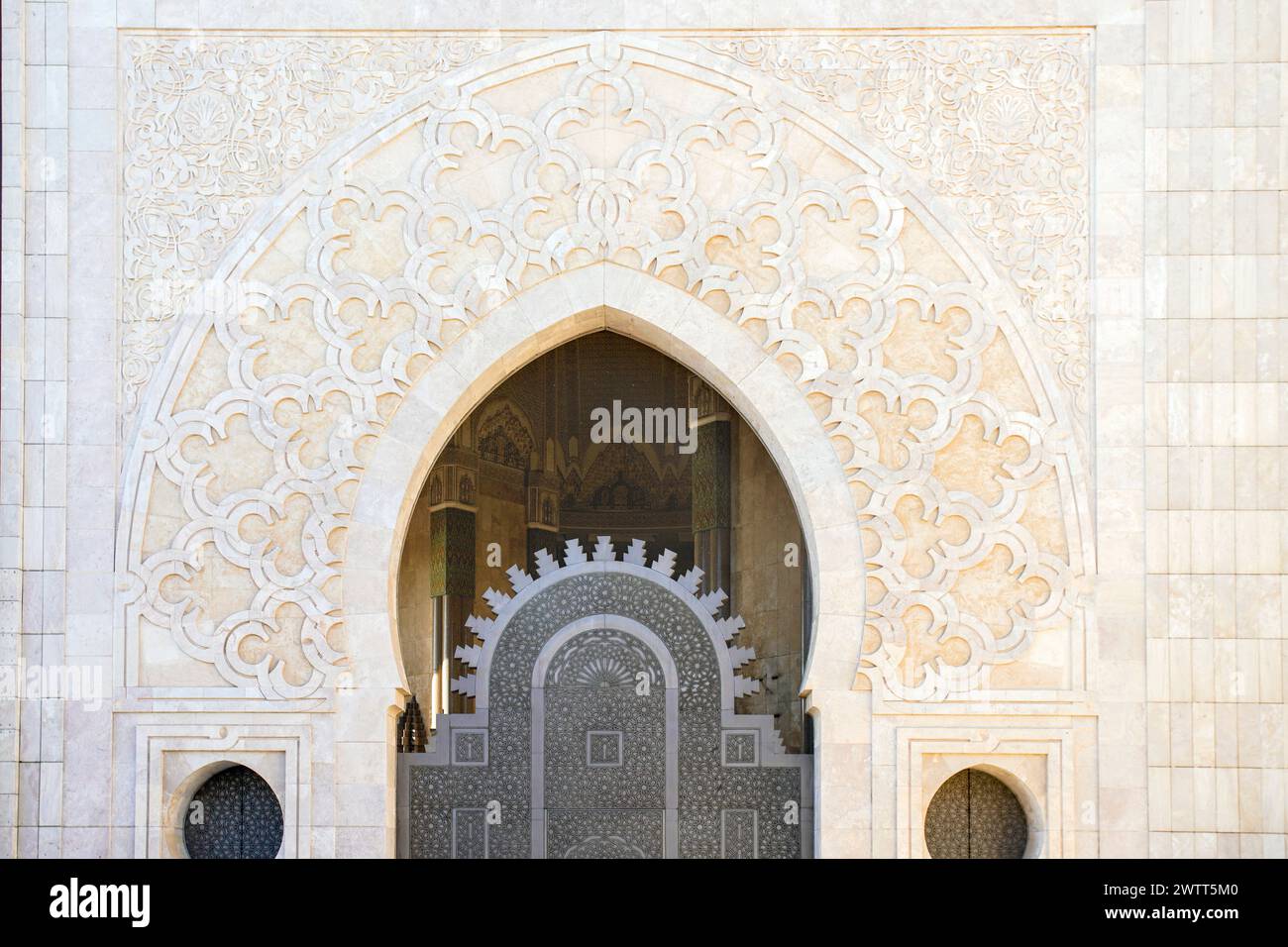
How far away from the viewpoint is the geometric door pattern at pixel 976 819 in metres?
7.41

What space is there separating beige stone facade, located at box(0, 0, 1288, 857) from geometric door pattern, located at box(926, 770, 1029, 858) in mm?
141

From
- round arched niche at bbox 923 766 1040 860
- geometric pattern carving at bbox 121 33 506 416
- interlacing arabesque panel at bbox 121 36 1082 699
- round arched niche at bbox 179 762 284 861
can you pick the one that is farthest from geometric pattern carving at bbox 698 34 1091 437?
round arched niche at bbox 179 762 284 861

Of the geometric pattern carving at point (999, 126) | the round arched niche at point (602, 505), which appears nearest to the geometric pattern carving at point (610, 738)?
the round arched niche at point (602, 505)

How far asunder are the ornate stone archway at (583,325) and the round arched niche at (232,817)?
1.23 feet

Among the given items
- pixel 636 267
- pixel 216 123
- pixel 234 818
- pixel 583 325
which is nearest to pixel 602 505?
pixel 583 325

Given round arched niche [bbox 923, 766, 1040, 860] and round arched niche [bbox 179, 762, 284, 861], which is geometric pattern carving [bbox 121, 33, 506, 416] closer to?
round arched niche [bbox 179, 762, 284, 861]

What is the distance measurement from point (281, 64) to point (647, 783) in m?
3.46

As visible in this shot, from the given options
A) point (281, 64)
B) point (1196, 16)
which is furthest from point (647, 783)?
point (1196, 16)

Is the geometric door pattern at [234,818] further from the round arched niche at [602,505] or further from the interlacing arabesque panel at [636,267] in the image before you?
the round arched niche at [602,505]

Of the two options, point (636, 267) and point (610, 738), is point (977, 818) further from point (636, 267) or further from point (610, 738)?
point (636, 267)

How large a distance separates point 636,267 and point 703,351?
0.45 m

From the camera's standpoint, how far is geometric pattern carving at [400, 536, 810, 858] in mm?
7672

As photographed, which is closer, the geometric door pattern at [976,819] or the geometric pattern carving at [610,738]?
the geometric door pattern at [976,819]

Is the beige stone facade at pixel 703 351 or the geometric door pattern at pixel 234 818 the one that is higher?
the beige stone facade at pixel 703 351
